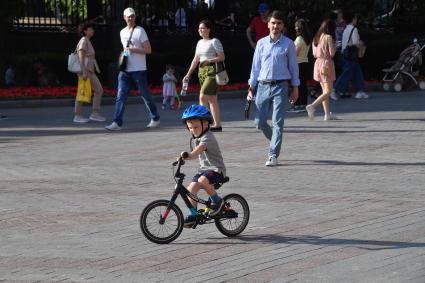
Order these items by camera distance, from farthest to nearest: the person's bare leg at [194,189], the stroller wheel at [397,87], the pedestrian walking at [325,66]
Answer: the stroller wheel at [397,87]
the pedestrian walking at [325,66]
the person's bare leg at [194,189]

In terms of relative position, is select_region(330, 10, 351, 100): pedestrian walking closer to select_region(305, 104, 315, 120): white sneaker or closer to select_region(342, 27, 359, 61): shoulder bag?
select_region(342, 27, 359, 61): shoulder bag

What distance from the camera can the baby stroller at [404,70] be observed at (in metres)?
24.5

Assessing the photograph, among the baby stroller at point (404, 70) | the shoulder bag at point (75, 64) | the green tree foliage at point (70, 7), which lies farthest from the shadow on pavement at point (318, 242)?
the green tree foliage at point (70, 7)

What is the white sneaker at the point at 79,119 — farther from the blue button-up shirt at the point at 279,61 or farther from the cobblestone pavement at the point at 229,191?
the blue button-up shirt at the point at 279,61

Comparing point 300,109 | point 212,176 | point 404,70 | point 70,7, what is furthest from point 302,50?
point 212,176

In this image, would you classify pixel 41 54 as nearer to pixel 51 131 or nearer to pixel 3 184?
pixel 51 131

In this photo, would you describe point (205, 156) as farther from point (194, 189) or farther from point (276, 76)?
point (276, 76)

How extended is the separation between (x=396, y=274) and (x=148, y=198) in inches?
149

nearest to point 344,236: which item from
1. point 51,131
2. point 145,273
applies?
point 145,273

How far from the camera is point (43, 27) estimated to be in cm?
2761

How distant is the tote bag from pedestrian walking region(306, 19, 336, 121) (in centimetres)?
349

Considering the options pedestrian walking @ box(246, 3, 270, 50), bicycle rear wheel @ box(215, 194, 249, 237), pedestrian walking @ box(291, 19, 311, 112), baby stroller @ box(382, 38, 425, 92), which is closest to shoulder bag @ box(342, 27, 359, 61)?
pedestrian walking @ box(246, 3, 270, 50)

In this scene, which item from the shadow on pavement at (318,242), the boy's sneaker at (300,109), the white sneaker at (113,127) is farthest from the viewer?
the boy's sneaker at (300,109)

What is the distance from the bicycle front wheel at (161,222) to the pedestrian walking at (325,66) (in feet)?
30.1
